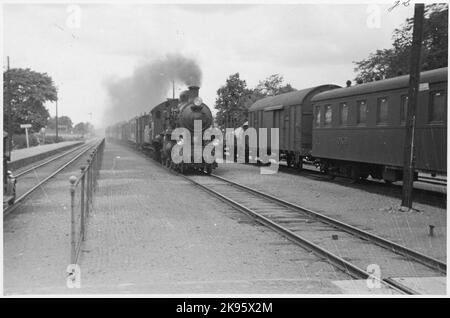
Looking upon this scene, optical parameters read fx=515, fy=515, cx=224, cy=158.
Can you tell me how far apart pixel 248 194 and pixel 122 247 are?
7.34 metres

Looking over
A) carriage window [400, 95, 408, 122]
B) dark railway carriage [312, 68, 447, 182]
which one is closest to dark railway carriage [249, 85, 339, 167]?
dark railway carriage [312, 68, 447, 182]

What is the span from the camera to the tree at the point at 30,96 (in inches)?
1939

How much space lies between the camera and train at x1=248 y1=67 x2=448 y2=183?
11.8m

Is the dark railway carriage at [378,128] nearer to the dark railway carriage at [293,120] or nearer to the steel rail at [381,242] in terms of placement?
the dark railway carriage at [293,120]

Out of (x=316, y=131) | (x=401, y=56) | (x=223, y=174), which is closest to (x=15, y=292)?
(x=316, y=131)

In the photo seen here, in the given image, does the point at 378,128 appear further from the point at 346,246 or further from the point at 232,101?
the point at 232,101

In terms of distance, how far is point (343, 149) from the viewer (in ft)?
53.5

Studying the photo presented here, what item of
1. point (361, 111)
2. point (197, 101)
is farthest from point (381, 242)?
point (197, 101)

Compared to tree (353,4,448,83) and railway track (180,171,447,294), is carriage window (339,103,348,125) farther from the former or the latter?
railway track (180,171,447,294)

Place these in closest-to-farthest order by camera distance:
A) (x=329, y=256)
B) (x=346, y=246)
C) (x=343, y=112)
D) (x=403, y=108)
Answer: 1. (x=329, y=256)
2. (x=346, y=246)
3. (x=403, y=108)
4. (x=343, y=112)

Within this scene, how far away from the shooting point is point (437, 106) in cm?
1170

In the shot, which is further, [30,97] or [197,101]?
[30,97]

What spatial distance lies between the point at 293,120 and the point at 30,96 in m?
38.2
